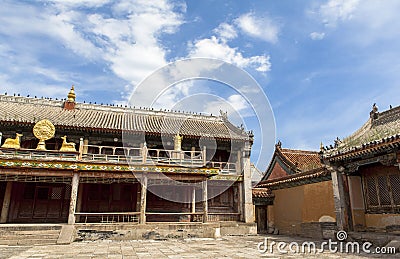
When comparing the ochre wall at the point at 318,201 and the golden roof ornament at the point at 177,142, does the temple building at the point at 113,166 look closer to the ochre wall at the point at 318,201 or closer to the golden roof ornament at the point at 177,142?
the golden roof ornament at the point at 177,142


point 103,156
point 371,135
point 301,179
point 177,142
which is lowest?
point 301,179

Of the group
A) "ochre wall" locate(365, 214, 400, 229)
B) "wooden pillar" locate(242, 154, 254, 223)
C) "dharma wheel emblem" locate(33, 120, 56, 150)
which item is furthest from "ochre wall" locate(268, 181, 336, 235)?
"dharma wheel emblem" locate(33, 120, 56, 150)

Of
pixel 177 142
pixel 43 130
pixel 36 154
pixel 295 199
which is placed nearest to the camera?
pixel 36 154

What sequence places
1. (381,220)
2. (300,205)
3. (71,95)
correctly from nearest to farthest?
(381,220) → (300,205) → (71,95)

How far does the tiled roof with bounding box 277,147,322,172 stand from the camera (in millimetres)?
19425

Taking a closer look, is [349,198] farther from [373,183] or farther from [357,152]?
[357,152]

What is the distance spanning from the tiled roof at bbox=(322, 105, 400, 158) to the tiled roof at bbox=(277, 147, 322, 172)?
241 inches

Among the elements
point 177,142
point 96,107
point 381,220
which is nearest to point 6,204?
point 96,107

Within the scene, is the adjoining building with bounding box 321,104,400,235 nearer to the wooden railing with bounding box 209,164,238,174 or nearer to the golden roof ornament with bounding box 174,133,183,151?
the wooden railing with bounding box 209,164,238,174

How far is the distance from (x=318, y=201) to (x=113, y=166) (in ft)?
31.8

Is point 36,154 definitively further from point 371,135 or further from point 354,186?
point 371,135

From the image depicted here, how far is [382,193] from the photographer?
11359 mm

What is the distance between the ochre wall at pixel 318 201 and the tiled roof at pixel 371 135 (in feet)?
6.52

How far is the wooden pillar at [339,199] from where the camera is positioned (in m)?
11.6
